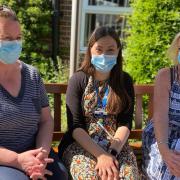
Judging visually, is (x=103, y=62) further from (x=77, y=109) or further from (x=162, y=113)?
(x=162, y=113)

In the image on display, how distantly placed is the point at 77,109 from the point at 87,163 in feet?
1.51

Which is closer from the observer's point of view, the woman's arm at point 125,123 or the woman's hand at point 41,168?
the woman's hand at point 41,168

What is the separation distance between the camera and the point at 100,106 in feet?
11.3

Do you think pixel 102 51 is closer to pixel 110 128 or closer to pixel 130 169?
pixel 110 128

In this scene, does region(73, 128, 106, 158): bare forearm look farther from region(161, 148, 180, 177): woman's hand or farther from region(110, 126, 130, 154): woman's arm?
region(161, 148, 180, 177): woman's hand

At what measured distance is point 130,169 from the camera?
10.3 feet

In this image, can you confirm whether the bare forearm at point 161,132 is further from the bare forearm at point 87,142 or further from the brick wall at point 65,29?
the brick wall at point 65,29

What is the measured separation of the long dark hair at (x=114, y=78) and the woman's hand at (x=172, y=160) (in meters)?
0.55

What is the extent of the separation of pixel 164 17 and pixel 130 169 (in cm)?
285

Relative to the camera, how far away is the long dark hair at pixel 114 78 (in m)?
3.39

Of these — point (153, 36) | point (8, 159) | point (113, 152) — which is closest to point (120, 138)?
point (113, 152)

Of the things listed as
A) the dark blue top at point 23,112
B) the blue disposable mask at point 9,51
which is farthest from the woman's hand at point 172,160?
the blue disposable mask at point 9,51

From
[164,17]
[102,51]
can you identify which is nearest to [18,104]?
[102,51]

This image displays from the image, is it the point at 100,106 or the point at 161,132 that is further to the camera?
the point at 100,106
